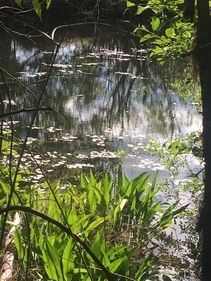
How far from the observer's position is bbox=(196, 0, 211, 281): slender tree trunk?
7.94 ft

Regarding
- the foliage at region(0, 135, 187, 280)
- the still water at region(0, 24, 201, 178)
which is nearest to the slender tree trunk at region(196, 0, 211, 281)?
the foliage at region(0, 135, 187, 280)

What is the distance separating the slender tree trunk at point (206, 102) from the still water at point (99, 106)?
1.35 metres

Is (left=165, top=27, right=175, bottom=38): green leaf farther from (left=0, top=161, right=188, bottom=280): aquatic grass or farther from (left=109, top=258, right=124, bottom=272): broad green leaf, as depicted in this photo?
(left=109, top=258, right=124, bottom=272): broad green leaf

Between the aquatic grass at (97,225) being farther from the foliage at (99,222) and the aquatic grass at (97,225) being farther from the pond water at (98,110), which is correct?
the pond water at (98,110)

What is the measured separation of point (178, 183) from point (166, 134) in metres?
1.90

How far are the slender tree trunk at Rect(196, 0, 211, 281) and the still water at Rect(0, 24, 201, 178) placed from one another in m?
1.35

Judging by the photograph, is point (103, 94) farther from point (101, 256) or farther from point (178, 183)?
point (101, 256)

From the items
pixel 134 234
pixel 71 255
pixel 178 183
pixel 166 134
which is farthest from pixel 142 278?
pixel 166 134

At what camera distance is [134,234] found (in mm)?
3068

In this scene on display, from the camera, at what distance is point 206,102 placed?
242cm

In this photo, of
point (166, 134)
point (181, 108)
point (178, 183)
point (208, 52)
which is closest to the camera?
point (208, 52)

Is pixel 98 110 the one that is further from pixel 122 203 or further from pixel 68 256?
pixel 68 256

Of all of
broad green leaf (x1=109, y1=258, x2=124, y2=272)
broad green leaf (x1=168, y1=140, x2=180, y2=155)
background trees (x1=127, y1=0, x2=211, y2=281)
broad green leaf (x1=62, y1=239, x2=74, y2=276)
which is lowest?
broad green leaf (x1=109, y1=258, x2=124, y2=272)

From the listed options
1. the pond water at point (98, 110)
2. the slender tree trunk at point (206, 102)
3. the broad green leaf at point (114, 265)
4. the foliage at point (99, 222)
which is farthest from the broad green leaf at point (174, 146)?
the pond water at point (98, 110)
